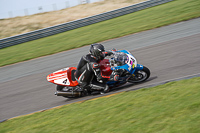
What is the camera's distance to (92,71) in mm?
8453

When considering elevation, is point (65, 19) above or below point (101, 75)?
above

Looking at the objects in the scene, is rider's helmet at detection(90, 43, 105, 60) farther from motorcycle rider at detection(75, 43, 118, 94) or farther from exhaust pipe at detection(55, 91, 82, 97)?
exhaust pipe at detection(55, 91, 82, 97)

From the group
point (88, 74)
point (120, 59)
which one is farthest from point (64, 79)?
point (120, 59)

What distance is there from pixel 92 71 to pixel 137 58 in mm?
3943

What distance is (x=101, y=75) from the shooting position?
27.5 ft

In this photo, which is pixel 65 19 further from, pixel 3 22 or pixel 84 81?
pixel 84 81

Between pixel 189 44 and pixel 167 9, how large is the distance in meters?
9.41

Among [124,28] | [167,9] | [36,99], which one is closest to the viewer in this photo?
[36,99]

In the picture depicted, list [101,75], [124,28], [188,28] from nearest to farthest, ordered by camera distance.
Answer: [101,75], [188,28], [124,28]

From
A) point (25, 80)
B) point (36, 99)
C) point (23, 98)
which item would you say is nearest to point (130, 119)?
point (36, 99)

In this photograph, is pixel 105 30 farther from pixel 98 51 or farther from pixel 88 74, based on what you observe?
pixel 98 51

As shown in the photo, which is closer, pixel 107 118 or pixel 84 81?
pixel 107 118

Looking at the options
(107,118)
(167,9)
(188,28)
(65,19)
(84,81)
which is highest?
(65,19)

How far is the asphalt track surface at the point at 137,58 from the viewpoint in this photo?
8.90 metres
